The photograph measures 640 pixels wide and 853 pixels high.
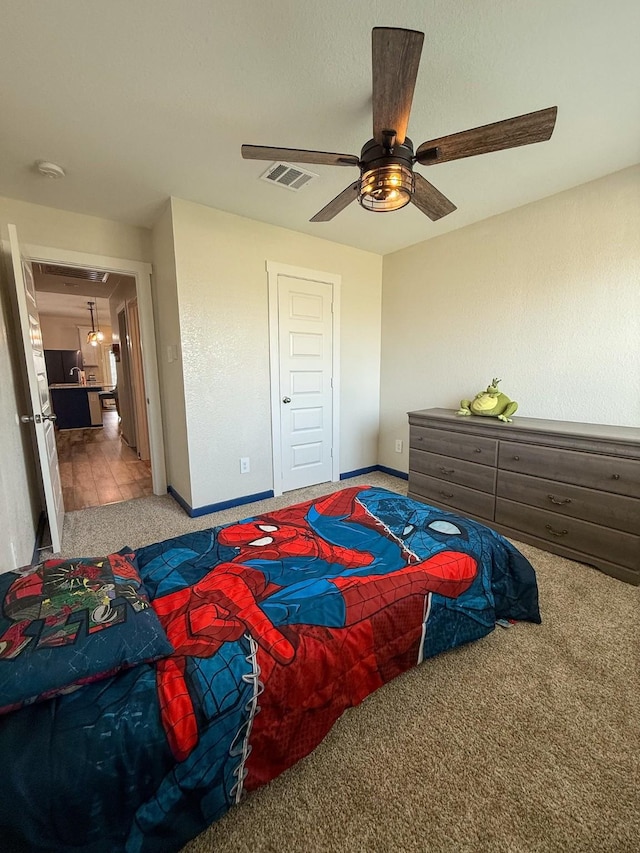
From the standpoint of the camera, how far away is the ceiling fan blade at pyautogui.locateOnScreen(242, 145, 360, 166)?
58.6 inches

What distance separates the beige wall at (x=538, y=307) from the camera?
2355 mm

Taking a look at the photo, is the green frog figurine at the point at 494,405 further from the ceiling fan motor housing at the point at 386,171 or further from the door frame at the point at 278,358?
the ceiling fan motor housing at the point at 386,171

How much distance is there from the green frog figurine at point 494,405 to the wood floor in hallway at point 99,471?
3.29 m

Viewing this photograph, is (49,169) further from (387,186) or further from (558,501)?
(558,501)

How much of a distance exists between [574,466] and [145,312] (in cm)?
367

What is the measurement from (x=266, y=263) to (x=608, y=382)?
9.39ft

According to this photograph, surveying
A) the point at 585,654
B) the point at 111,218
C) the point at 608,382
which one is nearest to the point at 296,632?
the point at 585,654

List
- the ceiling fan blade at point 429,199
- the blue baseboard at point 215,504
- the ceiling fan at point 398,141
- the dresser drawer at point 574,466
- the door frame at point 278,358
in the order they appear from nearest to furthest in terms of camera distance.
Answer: the ceiling fan at point 398,141 < the ceiling fan blade at point 429,199 < the dresser drawer at point 574,466 < the blue baseboard at point 215,504 < the door frame at point 278,358

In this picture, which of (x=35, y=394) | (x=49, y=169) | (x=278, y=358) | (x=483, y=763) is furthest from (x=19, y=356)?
(x=483, y=763)

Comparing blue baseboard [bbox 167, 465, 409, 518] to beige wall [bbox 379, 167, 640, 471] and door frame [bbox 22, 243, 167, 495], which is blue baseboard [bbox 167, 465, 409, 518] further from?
beige wall [bbox 379, 167, 640, 471]

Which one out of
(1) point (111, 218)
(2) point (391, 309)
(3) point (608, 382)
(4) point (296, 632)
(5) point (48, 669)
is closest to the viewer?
(5) point (48, 669)

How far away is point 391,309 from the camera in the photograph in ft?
13.0

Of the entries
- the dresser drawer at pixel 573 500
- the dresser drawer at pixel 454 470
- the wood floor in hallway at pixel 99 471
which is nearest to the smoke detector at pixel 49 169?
the wood floor in hallway at pixel 99 471

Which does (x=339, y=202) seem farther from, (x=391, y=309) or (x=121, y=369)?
(x=121, y=369)
